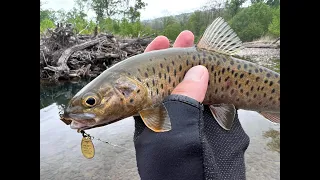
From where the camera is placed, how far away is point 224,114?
97 centimetres

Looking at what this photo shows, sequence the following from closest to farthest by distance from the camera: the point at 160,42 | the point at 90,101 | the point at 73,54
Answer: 1. the point at 90,101
2. the point at 160,42
3. the point at 73,54

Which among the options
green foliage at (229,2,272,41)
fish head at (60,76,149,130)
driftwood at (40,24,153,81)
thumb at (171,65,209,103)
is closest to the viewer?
fish head at (60,76,149,130)

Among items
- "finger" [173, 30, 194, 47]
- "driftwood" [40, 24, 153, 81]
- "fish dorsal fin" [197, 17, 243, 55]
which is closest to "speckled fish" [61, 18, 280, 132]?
"fish dorsal fin" [197, 17, 243, 55]

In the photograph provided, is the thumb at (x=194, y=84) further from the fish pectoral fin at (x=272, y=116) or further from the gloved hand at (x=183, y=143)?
the fish pectoral fin at (x=272, y=116)

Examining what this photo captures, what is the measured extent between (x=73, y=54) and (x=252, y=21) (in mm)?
7379

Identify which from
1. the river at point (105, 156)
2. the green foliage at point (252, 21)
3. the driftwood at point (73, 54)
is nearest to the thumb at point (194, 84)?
the river at point (105, 156)

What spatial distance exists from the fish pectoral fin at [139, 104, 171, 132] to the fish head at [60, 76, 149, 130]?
0.10ft

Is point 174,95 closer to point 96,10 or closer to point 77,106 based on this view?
point 77,106

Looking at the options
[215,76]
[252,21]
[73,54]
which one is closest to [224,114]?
[215,76]

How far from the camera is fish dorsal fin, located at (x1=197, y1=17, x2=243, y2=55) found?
3.17 feet

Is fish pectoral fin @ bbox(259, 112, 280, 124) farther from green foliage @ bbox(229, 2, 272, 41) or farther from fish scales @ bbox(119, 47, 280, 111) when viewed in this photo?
green foliage @ bbox(229, 2, 272, 41)

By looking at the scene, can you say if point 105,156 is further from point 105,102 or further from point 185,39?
point 105,102

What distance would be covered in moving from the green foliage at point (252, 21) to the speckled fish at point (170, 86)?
925 centimetres
